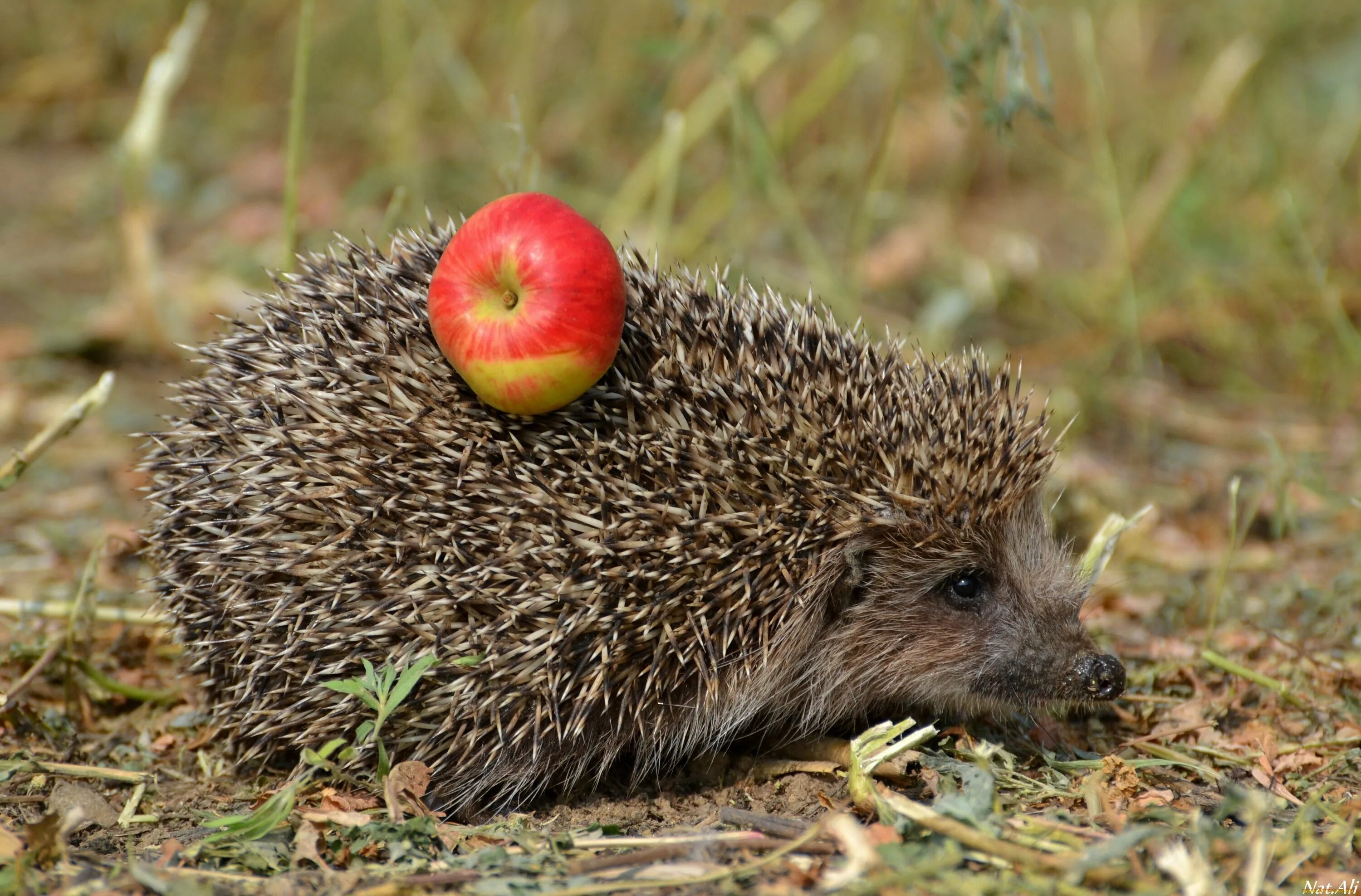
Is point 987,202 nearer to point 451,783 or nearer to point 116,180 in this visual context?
point 116,180

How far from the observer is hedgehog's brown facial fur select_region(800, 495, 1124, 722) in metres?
4.60

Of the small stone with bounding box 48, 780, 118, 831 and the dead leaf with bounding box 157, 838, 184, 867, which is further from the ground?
the small stone with bounding box 48, 780, 118, 831

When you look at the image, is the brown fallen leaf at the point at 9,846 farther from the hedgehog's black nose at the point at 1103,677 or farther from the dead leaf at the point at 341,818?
the hedgehog's black nose at the point at 1103,677

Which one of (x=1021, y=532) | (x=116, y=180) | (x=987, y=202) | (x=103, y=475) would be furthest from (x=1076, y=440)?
(x=116, y=180)

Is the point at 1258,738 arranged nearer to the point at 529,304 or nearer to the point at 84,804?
the point at 529,304

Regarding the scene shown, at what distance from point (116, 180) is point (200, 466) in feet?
26.5

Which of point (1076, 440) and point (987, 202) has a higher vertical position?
point (987, 202)

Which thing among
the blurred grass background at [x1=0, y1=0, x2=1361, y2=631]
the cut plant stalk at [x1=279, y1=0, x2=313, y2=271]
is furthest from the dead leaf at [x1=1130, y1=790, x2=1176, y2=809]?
the cut plant stalk at [x1=279, y1=0, x2=313, y2=271]

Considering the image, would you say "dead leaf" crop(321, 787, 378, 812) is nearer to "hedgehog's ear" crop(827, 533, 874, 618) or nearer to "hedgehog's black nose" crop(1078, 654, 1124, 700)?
"hedgehog's ear" crop(827, 533, 874, 618)

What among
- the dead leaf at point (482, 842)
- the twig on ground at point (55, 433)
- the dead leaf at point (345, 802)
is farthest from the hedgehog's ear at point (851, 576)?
the twig on ground at point (55, 433)

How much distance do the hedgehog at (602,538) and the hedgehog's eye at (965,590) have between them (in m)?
0.01

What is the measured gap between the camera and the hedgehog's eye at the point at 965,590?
4.73 m

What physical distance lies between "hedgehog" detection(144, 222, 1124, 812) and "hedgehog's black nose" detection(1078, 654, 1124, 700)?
1 cm

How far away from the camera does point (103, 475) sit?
7441 mm
